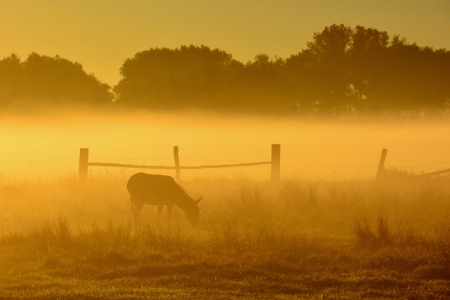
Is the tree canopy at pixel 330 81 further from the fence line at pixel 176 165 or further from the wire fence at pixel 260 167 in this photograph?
the fence line at pixel 176 165

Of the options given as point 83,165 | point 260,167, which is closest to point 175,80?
point 260,167

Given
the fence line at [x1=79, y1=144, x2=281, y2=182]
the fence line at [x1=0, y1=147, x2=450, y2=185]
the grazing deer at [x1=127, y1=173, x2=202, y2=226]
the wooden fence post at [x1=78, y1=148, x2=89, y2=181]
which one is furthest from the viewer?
the fence line at [x1=0, y1=147, x2=450, y2=185]

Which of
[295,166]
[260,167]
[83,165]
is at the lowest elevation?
[83,165]

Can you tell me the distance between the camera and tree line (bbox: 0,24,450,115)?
6172cm

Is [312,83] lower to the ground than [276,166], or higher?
higher

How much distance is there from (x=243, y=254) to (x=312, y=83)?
1935 inches

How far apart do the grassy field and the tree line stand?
41856 mm

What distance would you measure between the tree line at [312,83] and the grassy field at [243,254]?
41856 millimetres

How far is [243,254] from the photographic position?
1362cm

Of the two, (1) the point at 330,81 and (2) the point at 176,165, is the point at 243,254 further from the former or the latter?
(1) the point at 330,81

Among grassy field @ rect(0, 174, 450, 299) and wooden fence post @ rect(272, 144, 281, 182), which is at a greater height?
wooden fence post @ rect(272, 144, 281, 182)

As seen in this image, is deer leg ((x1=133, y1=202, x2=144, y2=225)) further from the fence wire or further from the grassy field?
the fence wire

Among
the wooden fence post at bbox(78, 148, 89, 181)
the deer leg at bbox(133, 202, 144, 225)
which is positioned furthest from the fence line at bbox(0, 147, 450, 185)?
the deer leg at bbox(133, 202, 144, 225)

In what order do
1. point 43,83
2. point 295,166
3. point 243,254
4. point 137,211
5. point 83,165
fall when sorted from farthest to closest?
1. point 43,83
2. point 295,166
3. point 83,165
4. point 137,211
5. point 243,254
